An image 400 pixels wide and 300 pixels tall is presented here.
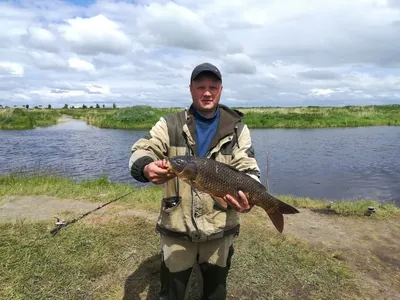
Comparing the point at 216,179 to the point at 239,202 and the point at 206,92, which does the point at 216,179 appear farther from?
the point at 206,92

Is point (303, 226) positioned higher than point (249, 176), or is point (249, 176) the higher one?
point (249, 176)

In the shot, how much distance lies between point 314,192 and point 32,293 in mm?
13377

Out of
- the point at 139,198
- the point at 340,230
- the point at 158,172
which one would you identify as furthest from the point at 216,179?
the point at 139,198

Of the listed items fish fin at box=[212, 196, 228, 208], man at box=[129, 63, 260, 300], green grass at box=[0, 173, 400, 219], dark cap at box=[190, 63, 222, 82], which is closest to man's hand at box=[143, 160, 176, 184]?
man at box=[129, 63, 260, 300]

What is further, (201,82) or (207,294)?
(207,294)

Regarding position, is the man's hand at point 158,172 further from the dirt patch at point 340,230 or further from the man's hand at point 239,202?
the dirt patch at point 340,230

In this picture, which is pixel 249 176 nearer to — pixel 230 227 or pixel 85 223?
pixel 230 227

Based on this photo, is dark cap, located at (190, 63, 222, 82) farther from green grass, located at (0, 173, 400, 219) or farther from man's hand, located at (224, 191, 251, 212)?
green grass, located at (0, 173, 400, 219)

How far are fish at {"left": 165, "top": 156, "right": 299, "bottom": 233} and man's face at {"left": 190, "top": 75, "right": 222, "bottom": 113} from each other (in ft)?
1.89

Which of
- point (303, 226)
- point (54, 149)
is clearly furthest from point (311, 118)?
point (303, 226)

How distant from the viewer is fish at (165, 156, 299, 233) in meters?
3.02

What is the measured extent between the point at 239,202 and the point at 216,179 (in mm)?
335

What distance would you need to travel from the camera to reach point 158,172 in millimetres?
2959

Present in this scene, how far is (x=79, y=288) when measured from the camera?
15.0 feet
